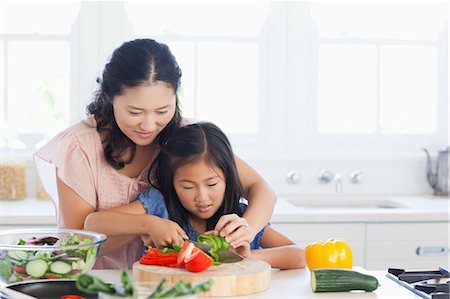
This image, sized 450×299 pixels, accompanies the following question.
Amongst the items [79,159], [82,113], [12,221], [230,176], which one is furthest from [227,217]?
[82,113]

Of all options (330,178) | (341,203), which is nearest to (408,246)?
(341,203)

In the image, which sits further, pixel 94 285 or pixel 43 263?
pixel 43 263

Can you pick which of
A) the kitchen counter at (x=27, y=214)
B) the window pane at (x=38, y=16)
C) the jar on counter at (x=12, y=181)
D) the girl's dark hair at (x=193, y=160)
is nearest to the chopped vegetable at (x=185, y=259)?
the girl's dark hair at (x=193, y=160)

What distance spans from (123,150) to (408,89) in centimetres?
239

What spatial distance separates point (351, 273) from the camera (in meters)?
2.00

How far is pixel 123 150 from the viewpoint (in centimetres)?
255

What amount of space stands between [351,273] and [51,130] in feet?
8.22

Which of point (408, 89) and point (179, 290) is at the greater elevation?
point (408, 89)

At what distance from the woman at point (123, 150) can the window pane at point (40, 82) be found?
1.56m

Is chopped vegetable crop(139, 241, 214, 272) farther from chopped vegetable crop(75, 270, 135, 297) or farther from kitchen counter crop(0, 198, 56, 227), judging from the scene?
kitchen counter crop(0, 198, 56, 227)

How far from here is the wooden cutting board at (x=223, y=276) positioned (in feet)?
6.29

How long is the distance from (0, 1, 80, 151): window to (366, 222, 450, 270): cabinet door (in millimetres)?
1701

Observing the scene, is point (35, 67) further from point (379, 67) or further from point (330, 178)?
point (379, 67)

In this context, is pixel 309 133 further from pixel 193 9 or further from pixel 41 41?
pixel 41 41
